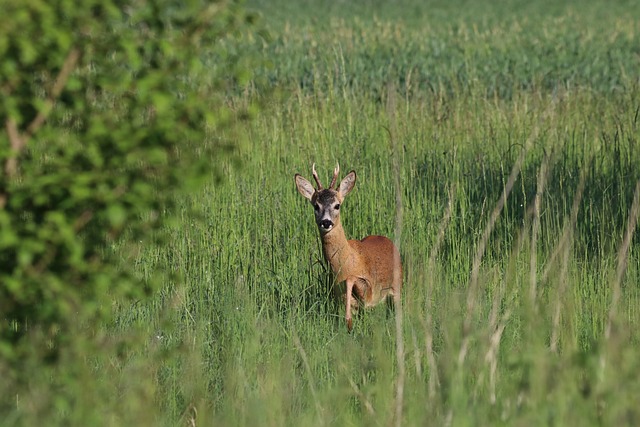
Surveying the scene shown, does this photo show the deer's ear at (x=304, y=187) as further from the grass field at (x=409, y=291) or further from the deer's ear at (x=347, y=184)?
the grass field at (x=409, y=291)

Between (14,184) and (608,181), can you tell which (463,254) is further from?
(14,184)

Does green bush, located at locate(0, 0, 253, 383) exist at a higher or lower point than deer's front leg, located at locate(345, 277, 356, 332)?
higher

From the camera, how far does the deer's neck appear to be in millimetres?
6355

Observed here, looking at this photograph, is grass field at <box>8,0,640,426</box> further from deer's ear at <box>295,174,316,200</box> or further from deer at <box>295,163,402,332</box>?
deer's ear at <box>295,174,316,200</box>

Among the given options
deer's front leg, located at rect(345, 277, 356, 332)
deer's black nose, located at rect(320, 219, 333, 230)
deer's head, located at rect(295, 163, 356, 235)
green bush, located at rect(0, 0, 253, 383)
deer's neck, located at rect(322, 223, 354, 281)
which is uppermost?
green bush, located at rect(0, 0, 253, 383)


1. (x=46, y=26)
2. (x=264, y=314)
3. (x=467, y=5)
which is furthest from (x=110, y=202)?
(x=467, y=5)

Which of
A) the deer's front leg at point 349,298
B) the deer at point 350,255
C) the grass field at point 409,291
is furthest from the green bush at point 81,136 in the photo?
the deer at point 350,255

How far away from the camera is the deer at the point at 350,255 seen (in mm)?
6258

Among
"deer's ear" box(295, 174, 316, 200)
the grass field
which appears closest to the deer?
"deer's ear" box(295, 174, 316, 200)

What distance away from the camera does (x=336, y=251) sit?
20.9 ft

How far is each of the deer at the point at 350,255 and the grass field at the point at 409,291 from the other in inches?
5.6

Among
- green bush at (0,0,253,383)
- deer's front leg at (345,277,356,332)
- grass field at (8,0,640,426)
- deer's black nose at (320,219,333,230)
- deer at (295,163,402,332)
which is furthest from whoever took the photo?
deer at (295,163,402,332)

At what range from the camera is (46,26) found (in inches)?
120

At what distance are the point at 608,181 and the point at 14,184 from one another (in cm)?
541
